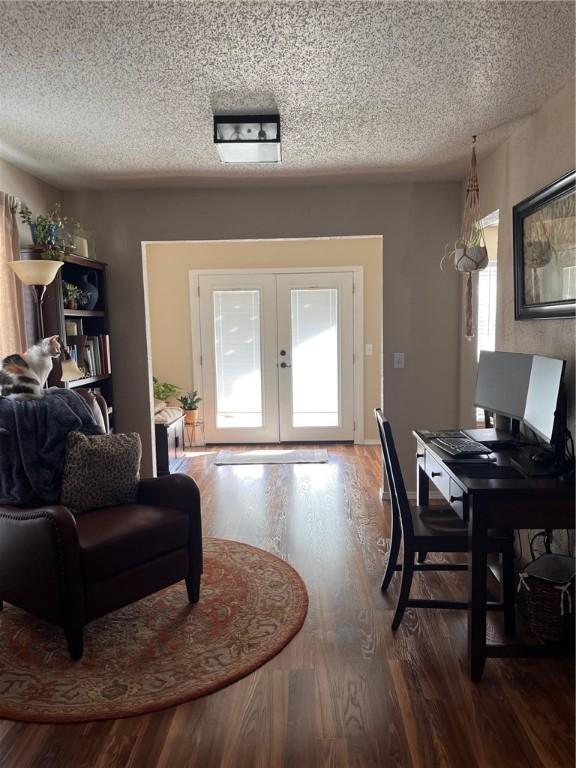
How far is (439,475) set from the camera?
250cm

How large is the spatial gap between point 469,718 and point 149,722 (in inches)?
43.7

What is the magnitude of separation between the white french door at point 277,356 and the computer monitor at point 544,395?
143 inches

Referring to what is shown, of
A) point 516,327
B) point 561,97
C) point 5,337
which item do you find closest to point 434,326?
point 516,327

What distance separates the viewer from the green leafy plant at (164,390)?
19.4 feet

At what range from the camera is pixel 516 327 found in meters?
2.93

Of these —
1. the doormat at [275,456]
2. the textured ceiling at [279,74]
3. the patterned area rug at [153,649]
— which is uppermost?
the textured ceiling at [279,74]

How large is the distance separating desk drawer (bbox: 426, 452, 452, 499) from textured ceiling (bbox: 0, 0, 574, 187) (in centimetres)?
172

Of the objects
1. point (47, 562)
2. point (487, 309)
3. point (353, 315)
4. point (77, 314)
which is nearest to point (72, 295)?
point (77, 314)

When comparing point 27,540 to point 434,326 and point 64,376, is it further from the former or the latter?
point 434,326

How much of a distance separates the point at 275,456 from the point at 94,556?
3.48 meters

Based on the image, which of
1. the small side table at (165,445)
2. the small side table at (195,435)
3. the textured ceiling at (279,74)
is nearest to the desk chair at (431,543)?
the textured ceiling at (279,74)

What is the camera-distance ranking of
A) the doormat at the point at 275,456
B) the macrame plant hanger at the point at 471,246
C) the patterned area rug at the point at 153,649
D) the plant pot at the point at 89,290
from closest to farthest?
1. the patterned area rug at the point at 153,649
2. the macrame plant hanger at the point at 471,246
3. the plant pot at the point at 89,290
4. the doormat at the point at 275,456

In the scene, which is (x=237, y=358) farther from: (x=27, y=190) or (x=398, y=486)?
(x=398, y=486)

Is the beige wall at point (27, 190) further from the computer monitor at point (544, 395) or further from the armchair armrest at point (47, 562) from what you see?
the computer monitor at point (544, 395)
